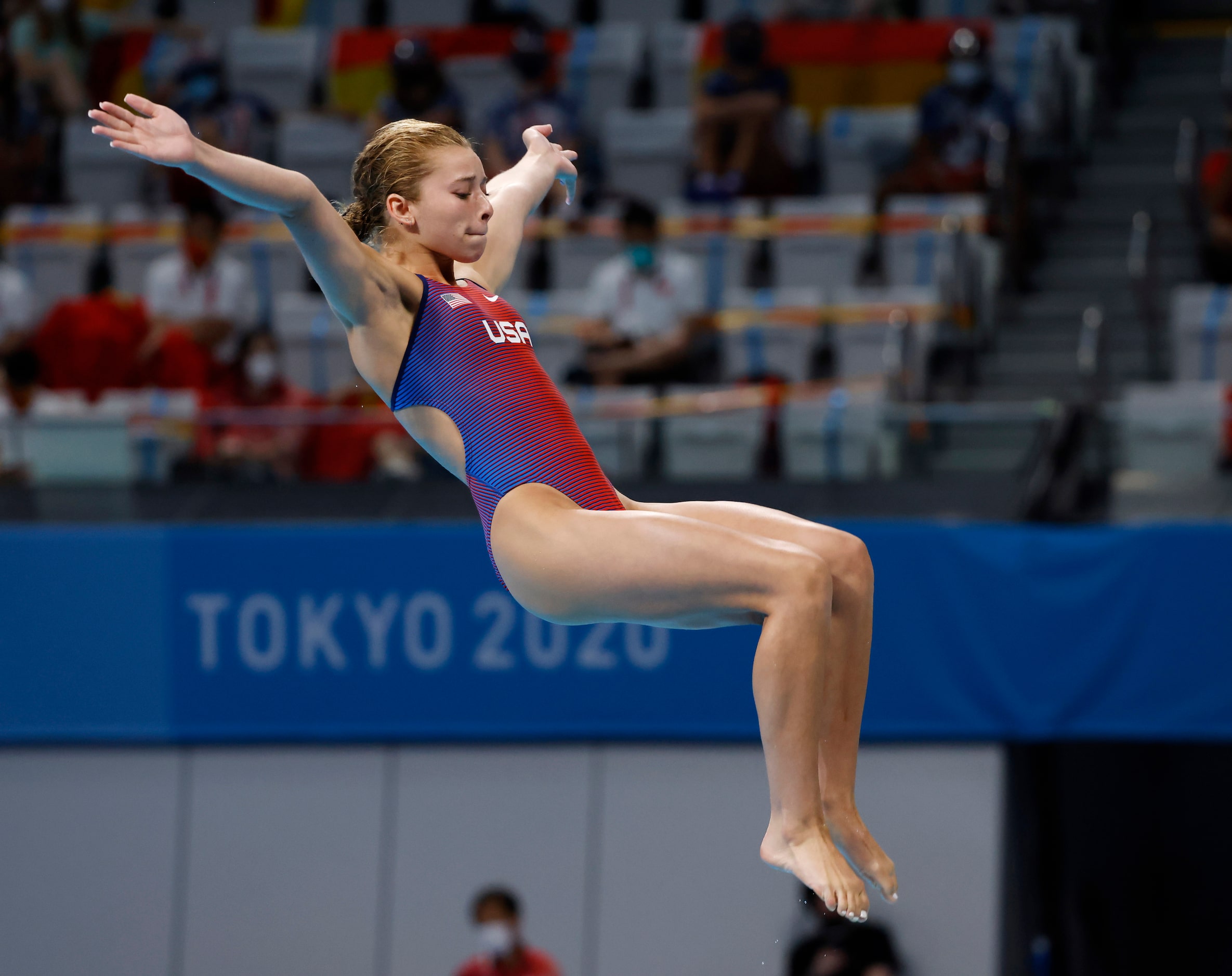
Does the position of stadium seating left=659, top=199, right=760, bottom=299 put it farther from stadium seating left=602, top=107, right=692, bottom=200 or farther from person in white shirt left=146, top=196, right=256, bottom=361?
person in white shirt left=146, top=196, right=256, bottom=361

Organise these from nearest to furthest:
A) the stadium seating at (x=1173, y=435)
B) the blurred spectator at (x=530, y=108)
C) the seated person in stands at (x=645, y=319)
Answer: the stadium seating at (x=1173, y=435) → the seated person in stands at (x=645, y=319) → the blurred spectator at (x=530, y=108)

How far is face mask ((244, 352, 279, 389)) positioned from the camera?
944cm

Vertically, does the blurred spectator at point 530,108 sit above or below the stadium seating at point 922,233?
above

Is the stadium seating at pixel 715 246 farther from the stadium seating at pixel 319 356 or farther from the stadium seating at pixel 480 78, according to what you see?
the stadium seating at pixel 480 78

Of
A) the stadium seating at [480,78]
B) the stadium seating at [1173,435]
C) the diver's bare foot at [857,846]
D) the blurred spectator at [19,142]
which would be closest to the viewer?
the diver's bare foot at [857,846]

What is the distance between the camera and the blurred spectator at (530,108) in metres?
11.4

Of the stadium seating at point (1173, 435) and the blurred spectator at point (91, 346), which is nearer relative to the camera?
the stadium seating at point (1173, 435)

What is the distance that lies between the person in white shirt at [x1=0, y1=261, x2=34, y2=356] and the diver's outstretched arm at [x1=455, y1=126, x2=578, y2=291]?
573cm

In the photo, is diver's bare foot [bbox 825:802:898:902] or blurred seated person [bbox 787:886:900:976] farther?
blurred seated person [bbox 787:886:900:976]

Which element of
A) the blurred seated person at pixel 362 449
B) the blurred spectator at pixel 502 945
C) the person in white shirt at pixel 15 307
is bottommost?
the blurred spectator at pixel 502 945

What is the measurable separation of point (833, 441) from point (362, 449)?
2247 millimetres

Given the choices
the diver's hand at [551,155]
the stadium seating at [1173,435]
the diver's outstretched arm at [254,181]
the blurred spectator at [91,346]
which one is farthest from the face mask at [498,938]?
the diver's outstretched arm at [254,181]

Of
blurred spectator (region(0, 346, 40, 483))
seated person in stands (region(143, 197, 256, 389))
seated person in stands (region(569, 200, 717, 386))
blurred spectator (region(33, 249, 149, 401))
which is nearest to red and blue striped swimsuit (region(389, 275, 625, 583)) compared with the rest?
blurred spectator (region(0, 346, 40, 483))

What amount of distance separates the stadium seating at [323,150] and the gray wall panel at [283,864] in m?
4.26
